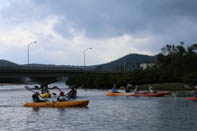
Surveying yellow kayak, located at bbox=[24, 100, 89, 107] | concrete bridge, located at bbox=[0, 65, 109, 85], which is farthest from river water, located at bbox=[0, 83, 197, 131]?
concrete bridge, located at bbox=[0, 65, 109, 85]

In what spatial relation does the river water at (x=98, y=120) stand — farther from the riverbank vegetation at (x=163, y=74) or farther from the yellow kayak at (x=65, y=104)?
the riverbank vegetation at (x=163, y=74)

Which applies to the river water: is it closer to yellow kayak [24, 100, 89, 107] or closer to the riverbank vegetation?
yellow kayak [24, 100, 89, 107]

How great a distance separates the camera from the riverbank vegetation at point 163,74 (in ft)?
388

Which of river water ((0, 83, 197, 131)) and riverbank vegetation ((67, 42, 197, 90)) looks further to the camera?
riverbank vegetation ((67, 42, 197, 90))

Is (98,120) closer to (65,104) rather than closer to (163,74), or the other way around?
(65,104)

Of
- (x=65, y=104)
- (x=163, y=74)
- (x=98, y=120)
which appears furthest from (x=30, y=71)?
(x=98, y=120)

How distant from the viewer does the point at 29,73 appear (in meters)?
114

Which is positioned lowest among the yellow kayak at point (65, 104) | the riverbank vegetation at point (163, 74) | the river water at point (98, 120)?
the river water at point (98, 120)

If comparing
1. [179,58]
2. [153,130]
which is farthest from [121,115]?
[179,58]

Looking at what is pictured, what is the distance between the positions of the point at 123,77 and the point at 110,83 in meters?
4.59

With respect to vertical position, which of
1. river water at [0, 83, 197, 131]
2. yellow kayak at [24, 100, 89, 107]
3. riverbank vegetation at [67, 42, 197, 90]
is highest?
riverbank vegetation at [67, 42, 197, 90]

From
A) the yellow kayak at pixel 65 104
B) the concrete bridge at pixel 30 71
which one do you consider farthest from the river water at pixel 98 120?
the concrete bridge at pixel 30 71

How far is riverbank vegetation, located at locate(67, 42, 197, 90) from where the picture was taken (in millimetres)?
118250

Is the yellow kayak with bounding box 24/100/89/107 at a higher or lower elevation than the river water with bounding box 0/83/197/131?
higher
